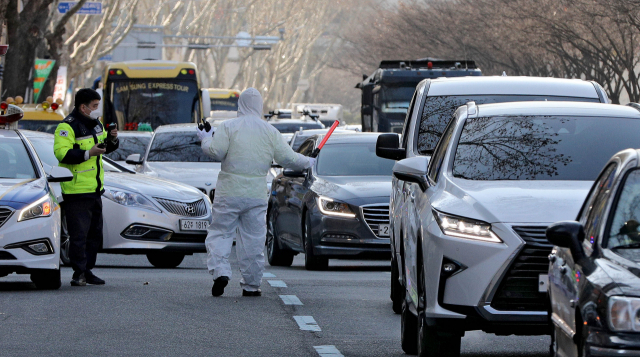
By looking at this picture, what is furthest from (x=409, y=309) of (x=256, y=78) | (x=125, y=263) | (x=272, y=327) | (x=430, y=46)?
(x=256, y=78)

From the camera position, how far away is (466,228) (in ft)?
22.9

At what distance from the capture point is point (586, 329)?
4848 mm

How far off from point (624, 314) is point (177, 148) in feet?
51.4

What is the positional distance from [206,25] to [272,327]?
66.7 metres

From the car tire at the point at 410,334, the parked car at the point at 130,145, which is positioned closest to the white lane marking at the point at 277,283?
the car tire at the point at 410,334

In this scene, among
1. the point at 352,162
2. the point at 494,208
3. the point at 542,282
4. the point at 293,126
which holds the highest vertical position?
the point at 494,208

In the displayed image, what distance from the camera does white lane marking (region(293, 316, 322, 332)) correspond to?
Answer: 30.4 feet

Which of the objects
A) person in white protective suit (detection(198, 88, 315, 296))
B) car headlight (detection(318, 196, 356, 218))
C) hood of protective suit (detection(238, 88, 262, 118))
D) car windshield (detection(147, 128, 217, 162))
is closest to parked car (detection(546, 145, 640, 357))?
person in white protective suit (detection(198, 88, 315, 296))

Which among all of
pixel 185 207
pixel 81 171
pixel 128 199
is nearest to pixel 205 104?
pixel 185 207

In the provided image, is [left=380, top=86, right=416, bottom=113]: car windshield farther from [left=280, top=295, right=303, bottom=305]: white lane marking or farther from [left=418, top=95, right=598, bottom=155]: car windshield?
[left=418, top=95, right=598, bottom=155]: car windshield

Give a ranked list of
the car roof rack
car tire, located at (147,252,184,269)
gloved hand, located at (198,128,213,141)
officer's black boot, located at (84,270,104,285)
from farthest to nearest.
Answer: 1. the car roof rack
2. car tire, located at (147,252,184,269)
3. officer's black boot, located at (84,270,104,285)
4. gloved hand, located at (198,128,213,141)

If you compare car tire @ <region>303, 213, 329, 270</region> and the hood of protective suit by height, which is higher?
the hood of protective suit

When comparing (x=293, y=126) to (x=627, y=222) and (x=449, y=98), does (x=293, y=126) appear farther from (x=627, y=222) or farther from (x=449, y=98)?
(x=627, y=222)

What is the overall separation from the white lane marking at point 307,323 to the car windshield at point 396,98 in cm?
2071
